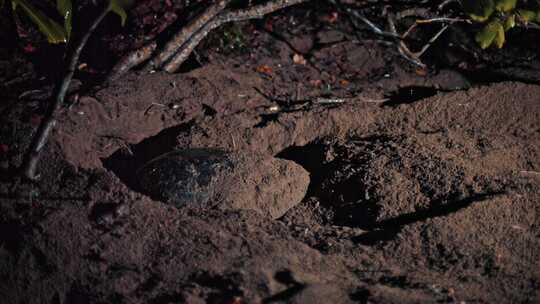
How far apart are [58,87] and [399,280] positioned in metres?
2.40

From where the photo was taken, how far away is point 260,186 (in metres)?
3.35

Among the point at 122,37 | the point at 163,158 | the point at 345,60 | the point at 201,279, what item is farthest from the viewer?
the point at 345,60

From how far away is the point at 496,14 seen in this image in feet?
10.3

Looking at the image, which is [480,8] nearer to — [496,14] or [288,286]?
[496,14]

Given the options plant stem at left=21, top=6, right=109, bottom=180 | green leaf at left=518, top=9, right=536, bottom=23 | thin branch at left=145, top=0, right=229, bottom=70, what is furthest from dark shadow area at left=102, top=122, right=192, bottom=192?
green leaf at left=518, top=9, right=536, bottom=23

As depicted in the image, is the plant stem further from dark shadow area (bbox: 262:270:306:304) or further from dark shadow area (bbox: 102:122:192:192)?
dark shadow area (bbox: 262:270:306:304)

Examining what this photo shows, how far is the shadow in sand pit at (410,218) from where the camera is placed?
2889mm

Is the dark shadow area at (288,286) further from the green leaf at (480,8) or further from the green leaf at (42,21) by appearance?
the green leaf at (480,8)

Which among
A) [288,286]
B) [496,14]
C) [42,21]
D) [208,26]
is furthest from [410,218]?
[208,26]

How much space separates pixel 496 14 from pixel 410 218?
148 centimetres

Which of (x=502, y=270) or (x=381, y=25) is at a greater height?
(x=381, y=25)

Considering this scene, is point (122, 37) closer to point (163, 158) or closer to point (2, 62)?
point (2, 62)

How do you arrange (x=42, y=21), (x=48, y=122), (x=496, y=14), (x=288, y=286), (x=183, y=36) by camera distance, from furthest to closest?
(x=183, y=36)
(x=496, y=14)
(x=48, y=122)
(x=288, y=286)
(x=42, y=21)

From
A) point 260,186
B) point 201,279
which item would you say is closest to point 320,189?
point 260,186
